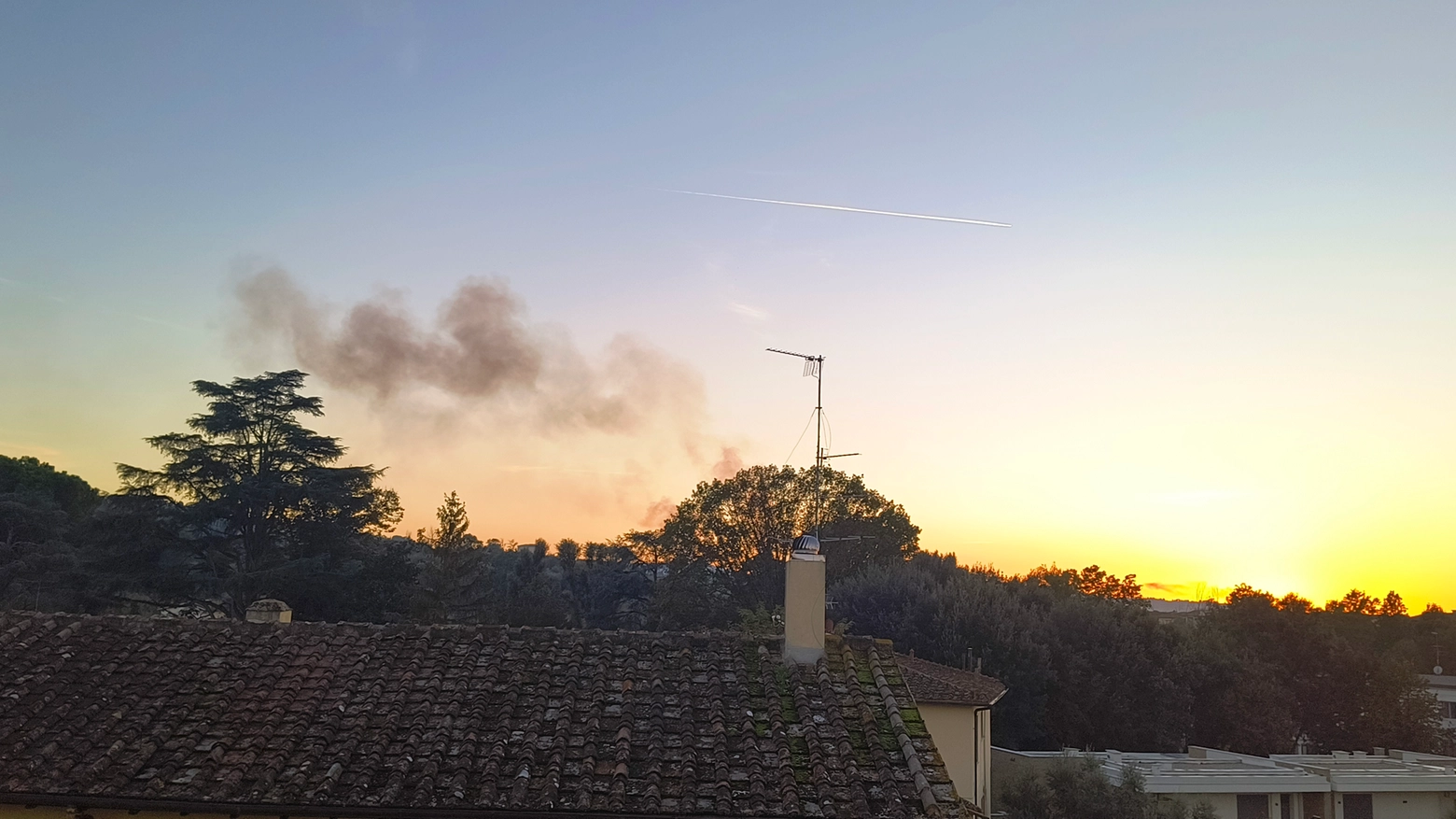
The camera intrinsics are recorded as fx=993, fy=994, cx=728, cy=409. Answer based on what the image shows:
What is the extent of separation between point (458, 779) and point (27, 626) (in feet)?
20.6

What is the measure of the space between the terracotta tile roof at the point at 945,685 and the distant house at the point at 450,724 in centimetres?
729

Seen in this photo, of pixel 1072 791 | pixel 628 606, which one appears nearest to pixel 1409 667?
pixel 1072 791

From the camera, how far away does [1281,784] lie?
27.0 m

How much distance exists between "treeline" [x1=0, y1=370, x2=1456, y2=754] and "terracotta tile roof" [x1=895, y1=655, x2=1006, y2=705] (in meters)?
11.4

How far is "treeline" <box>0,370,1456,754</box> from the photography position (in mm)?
39969

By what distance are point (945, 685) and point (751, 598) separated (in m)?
34.1

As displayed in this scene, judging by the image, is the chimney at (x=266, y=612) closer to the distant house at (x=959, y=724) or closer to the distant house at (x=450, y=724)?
the distant house at (x=450, y=724)

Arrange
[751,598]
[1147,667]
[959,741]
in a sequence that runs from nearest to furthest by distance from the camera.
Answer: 1. [959,741]
2. [1147,667]
3. [751,598]

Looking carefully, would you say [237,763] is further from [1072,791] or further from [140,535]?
[140,535]

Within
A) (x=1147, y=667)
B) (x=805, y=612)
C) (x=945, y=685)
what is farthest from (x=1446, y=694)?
(x=805, y=612)

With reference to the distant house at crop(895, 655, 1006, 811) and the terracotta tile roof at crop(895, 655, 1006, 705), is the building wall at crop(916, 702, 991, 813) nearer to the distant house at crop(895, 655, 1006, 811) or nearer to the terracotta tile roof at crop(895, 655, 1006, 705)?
the distant house at crop(895, 655, 1006, 811)

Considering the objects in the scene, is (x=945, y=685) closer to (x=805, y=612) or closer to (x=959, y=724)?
(x=959, y=724)

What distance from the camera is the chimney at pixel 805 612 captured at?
467 inches

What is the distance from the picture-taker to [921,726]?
10570mm
